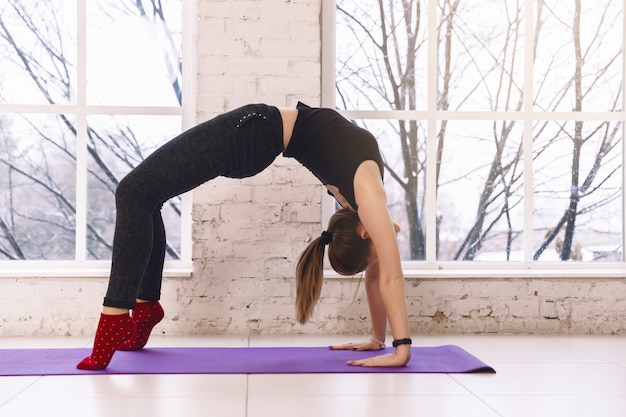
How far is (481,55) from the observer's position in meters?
4.18

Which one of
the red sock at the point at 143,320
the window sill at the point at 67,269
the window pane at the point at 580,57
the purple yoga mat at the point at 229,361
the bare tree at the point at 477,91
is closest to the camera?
the purple yoga mat at the point at 229,361

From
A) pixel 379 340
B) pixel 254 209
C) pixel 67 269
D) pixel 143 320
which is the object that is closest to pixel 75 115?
pixel 67 269

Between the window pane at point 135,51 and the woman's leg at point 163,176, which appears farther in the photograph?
the window pane at point 135,51

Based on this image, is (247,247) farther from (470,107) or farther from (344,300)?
(470,107)

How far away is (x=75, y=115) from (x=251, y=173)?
1571 millimetres

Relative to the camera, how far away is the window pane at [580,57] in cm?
420

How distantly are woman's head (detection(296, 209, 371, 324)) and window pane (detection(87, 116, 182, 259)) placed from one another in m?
1.31

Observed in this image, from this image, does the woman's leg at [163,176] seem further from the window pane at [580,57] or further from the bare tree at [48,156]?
the window pane at [580,57]

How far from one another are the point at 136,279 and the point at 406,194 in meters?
1.91

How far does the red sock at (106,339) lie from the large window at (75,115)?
1310 mm

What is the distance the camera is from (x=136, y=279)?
2.67 m

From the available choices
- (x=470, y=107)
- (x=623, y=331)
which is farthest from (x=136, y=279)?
(x=623, y=331)

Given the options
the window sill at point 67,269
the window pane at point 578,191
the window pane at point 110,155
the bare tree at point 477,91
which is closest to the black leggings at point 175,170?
the window sill at point 67,269

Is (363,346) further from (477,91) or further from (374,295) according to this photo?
(477,91)
